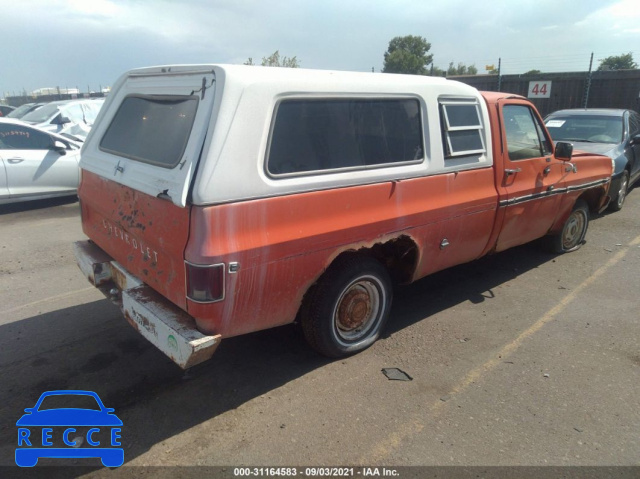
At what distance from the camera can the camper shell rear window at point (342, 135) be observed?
2871 mm

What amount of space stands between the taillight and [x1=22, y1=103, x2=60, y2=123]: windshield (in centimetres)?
1169

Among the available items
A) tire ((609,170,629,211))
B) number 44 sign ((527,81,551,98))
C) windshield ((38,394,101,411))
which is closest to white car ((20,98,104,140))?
windshield ((38,394,101,411))

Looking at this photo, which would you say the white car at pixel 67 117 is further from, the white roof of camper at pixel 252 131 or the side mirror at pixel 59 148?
the white roof of camper at pixel 252 131

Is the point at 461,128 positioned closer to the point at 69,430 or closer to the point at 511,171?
the point at 511,171

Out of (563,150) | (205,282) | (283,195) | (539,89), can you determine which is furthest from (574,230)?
(539,89)

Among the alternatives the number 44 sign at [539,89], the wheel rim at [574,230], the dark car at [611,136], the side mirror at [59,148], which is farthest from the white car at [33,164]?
the number 44 sign at [539,89]

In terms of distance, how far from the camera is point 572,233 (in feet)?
19.5

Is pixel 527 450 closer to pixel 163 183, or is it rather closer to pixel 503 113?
pixel 163 183

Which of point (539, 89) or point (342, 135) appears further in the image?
point (539, 89)

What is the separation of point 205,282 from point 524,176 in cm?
338

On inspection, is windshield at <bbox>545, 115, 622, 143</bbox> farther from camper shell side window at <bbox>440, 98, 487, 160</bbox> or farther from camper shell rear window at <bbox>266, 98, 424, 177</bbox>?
camper shell rear window at <bbox>266, 98, 424, 177</bbox>

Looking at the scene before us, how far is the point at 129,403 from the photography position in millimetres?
3023

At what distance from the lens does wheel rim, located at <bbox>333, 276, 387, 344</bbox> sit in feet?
11.3

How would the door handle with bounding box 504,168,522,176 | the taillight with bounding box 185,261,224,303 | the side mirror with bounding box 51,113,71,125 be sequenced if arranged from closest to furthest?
the taillight with bounding box 185,261,224,303 < the door handle with bounding box 504,168,522,176 < the side mirror with bounding box 51,113,71,125
